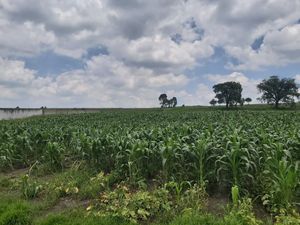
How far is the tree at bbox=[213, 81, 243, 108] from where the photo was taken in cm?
9656

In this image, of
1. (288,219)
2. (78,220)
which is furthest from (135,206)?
(288,219)

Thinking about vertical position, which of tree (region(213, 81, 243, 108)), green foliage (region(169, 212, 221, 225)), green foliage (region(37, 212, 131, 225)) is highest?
tree (region(213, 81, 243, 108))

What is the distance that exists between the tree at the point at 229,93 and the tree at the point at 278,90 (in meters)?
7.32

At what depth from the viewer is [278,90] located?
292 ft

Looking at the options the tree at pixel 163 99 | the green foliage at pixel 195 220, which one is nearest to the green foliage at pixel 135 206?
the green foliage at pixel 195 220

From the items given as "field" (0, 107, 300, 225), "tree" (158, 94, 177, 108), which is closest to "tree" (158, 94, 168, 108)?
"tree" (158, 94, 177, 108)

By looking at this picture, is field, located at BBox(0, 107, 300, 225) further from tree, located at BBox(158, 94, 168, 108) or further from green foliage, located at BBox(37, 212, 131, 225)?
tree, located at BBox(158, 94, 168, 108)

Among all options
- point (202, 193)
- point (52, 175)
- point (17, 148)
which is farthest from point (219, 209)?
point (17, 148)

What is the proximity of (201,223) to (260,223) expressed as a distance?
0.84 meters

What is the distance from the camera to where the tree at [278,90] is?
88.1 meters

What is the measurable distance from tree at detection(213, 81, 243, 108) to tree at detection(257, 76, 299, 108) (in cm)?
732

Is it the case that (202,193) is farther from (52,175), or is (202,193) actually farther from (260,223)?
(52,175)

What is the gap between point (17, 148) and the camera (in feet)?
34.7

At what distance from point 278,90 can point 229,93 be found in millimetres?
14234
